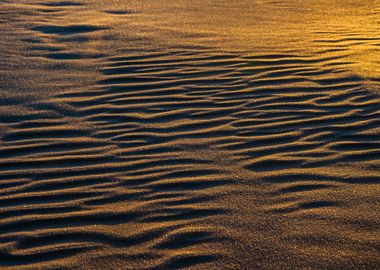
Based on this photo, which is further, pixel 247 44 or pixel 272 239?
pixel 247 44

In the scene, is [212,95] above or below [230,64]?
below

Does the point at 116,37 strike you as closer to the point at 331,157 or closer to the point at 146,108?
the point at 146,108

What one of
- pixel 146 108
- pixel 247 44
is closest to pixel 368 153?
pixel 146 108

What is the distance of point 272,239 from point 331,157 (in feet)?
4.01

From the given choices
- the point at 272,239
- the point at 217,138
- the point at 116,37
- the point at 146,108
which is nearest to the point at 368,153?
the point at 217,138

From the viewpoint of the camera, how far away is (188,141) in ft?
16.3

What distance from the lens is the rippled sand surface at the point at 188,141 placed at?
365cm

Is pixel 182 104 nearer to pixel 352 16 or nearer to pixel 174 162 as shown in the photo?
pixel 174 162

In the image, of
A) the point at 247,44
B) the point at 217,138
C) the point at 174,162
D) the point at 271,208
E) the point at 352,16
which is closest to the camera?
the point at 271,208

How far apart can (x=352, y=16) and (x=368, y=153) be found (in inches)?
174

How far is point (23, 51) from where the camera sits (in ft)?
22.7

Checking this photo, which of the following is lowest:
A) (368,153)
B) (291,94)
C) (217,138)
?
(368,153)

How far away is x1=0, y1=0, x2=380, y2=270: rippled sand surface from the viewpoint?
12.0 feet

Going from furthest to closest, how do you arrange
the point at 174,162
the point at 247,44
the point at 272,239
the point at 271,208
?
the point at 247,44 < the point at 174,162 < the point at 271,208 < the point at 272,239
